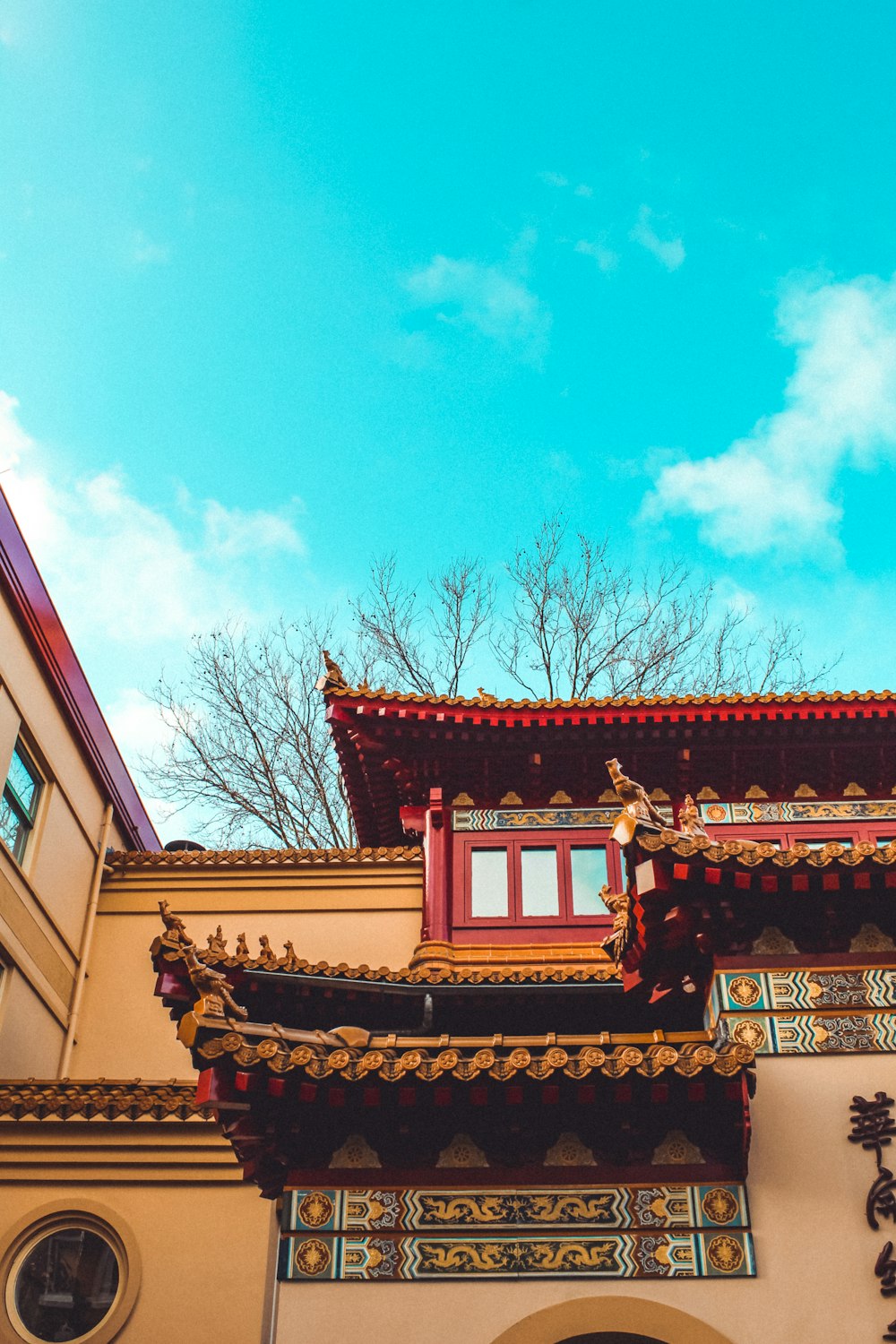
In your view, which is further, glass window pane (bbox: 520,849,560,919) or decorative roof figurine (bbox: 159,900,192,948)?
glass window pane (bbox: 520,849,560,919)

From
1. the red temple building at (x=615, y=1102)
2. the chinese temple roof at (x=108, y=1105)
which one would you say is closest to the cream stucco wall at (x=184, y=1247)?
the chinese temple roof at (x=108, y=1105)

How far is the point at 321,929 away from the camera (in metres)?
15.9

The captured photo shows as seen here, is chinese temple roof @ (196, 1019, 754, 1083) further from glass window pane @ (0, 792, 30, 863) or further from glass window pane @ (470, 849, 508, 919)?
glass window pane @ (0, 792, 30, 863)

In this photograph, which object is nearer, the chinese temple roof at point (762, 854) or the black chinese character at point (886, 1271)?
the black chinese character at point (886, 1271)

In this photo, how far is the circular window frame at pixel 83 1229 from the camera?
34.2ft

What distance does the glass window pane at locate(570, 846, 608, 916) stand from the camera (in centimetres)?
1370

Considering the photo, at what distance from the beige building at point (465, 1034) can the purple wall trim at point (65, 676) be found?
5 centimetres

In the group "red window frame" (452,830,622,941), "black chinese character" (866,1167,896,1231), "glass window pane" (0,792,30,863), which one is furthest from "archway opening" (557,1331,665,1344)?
"glass window pane" (0,792,30,863)

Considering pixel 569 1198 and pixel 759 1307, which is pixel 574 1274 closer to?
pixel 569 1198

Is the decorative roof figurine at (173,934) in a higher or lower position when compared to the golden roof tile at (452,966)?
lower

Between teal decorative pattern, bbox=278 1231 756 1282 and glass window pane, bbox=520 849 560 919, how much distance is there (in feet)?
20.8

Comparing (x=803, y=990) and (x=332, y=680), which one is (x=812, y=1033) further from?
(x=332, y=680)

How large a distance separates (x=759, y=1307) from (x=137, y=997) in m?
10.4

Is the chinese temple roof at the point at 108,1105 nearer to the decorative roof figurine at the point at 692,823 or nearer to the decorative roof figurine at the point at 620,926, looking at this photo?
the decorative roof figurine at the point at 620,926
